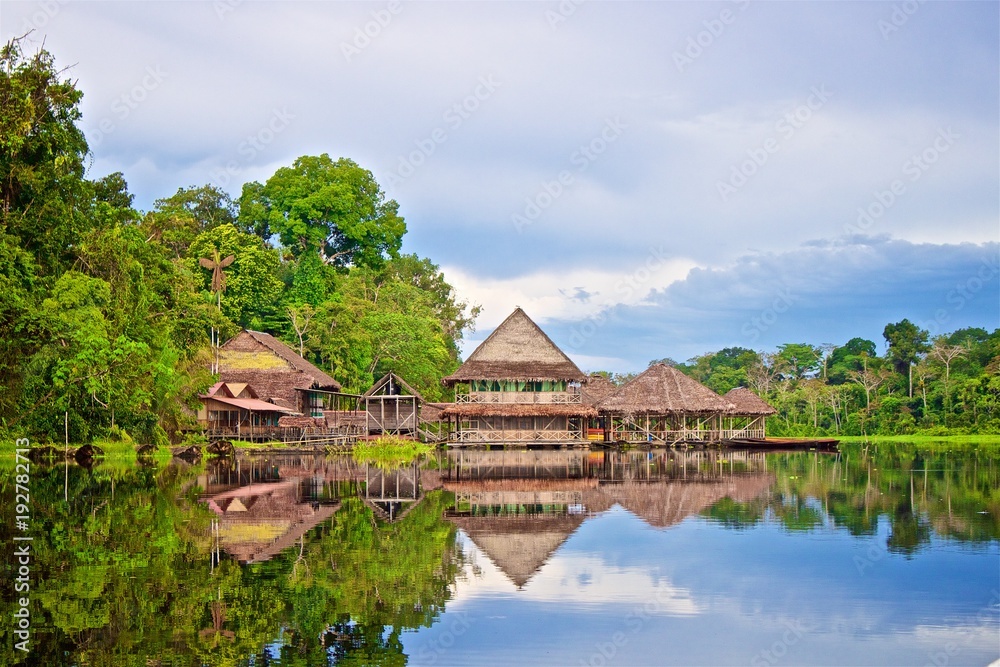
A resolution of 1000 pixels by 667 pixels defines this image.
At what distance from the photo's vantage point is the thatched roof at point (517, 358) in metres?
47.3

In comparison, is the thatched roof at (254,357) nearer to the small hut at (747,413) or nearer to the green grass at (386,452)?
the green grass at (386,452)

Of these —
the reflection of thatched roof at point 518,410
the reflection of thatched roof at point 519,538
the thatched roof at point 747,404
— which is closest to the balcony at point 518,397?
the reflection of thatched roof at point 518,410

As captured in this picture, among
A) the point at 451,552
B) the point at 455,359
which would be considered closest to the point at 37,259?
the point at 451,552

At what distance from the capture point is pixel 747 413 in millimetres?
54031

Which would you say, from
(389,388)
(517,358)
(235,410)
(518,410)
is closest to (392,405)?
(389,388)

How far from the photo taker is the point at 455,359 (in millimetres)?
74812

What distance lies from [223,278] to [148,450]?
17355mm

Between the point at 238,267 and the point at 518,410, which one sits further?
the point at 238,267

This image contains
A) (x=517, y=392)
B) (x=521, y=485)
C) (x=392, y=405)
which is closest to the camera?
(x=521, y=485)

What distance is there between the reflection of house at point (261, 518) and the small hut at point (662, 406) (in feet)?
89.8

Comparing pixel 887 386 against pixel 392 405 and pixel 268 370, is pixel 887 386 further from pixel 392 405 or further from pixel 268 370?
pixel 268 370

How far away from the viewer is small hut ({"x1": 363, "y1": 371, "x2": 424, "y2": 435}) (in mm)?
49406

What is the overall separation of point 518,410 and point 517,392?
4.86 feet

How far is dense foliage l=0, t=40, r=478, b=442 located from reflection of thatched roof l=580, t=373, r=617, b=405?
30.2 feet
